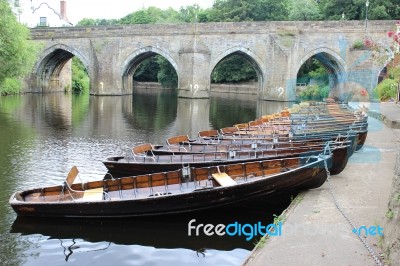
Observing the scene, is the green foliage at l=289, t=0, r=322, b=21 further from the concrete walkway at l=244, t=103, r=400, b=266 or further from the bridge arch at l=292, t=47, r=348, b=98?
the concrete walkway at l=244, t=103, r=400, b=266

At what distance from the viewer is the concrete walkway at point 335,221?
574 centimetres

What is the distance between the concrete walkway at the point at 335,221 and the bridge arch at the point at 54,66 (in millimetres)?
37520

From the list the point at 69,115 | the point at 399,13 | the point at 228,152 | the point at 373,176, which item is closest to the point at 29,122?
the point at 69,115

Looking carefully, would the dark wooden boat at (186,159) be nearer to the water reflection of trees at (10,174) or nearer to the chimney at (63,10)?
the water reflection of trees at (10,174)

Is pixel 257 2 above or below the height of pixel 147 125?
above

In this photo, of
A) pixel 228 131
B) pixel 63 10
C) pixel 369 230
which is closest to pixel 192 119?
pixel 228 131

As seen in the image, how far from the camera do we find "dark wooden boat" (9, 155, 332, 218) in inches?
322

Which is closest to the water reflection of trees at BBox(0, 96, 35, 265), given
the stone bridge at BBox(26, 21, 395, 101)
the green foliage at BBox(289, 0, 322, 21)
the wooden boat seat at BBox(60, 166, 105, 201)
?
the wooden boat seat at BBox(60, 166, 105, 201)

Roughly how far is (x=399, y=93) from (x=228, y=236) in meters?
19.5

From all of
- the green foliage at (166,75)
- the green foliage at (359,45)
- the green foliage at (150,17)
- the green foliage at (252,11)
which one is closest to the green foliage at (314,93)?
the green foliage at (359,45)

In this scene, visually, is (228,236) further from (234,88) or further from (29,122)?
(234,88)

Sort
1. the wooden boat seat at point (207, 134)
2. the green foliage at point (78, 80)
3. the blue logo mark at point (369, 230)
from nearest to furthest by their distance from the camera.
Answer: the blue logo mark at point (369, 230) < the wooden boat seat at point (207, 134) < the green foliage at point (78, 80)

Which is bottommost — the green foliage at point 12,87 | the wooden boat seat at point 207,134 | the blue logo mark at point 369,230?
the blue logo mark at point 369,230

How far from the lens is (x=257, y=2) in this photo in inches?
2296
